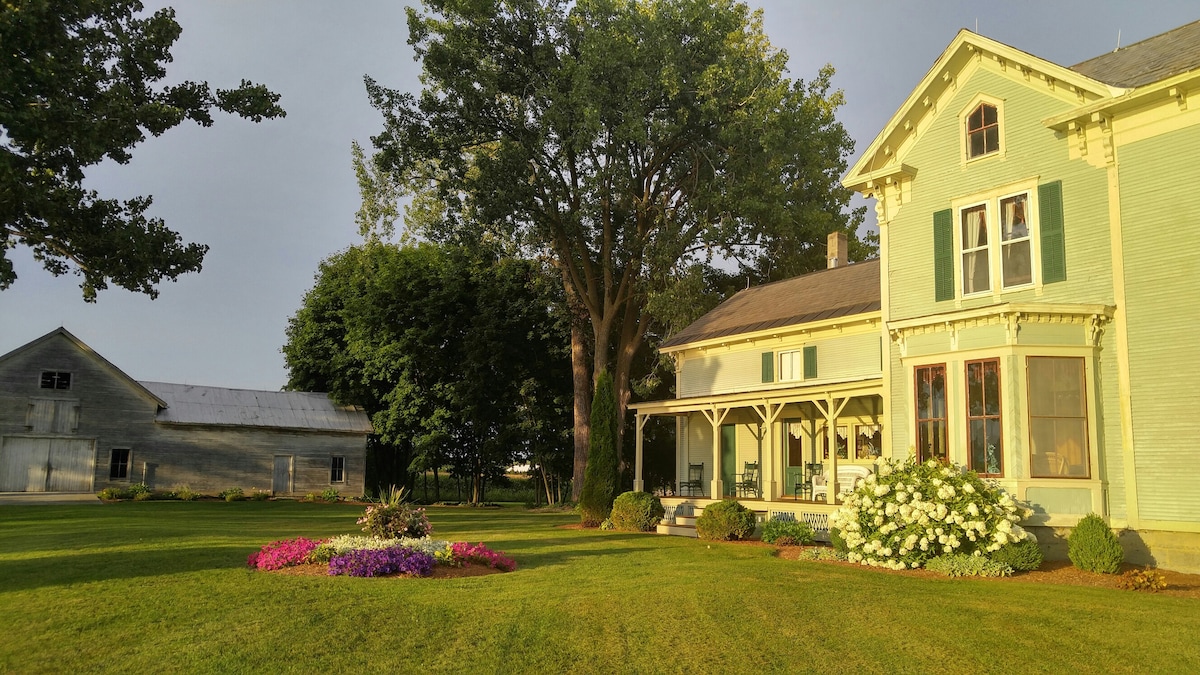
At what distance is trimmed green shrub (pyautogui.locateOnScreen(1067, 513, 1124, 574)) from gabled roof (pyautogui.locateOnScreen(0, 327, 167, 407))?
35619 millimetres

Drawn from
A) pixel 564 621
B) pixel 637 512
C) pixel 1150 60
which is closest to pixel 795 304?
pixel 637 512

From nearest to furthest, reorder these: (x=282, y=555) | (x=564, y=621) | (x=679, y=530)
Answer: (x=564, y=621) → (x=282, y=555) → (x=679, y=530)

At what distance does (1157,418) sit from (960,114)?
7213 millimetres

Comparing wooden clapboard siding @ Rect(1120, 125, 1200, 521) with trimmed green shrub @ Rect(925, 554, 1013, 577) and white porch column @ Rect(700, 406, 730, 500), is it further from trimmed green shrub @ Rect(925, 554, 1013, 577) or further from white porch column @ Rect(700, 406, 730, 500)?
white porch column @ Rect(700, 406, 730, 500)

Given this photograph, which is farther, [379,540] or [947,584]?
[379,540]

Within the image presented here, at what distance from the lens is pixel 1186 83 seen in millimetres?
14375

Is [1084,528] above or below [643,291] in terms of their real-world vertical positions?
below

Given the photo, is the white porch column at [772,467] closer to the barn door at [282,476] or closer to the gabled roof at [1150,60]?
the gabled roof at [1150,60]

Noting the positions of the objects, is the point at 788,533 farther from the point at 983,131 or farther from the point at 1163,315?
the point at 983,131

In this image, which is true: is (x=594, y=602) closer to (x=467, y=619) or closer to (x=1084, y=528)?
(x=467, y=619)

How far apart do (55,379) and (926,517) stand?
3508cm

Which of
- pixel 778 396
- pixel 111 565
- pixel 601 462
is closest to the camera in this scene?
pixel 111 565

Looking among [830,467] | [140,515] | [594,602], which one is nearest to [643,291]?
[830,467]

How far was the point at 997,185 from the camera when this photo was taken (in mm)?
17203
